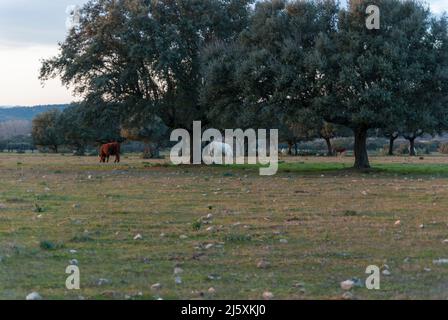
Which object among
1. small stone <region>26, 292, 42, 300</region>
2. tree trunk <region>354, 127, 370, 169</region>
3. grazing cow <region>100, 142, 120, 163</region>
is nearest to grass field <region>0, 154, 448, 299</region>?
small stone <region>26, 292, 42, 300</region>

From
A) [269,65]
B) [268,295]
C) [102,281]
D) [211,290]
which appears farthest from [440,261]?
[269,65]

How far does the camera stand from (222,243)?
12047 millimetres

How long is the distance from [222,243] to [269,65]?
78.9ft

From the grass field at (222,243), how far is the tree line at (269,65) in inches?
511

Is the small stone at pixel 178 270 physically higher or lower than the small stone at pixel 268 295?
higher

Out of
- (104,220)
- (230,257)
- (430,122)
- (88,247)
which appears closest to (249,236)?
(230,257)

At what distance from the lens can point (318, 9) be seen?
36.8m

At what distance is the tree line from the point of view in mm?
33875

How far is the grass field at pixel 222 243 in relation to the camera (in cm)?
875

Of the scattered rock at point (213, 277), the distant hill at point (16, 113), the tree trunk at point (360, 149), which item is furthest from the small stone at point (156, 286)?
the distant hill at point (16, 113)

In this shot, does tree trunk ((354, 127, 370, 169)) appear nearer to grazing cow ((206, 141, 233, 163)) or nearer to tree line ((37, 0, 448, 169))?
tree line ((37, 0, 448, 169))

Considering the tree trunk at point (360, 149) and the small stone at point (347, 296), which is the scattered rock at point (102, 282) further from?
the tree trunk at point (360, 149)

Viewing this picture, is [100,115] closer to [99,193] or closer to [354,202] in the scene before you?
[99,193]

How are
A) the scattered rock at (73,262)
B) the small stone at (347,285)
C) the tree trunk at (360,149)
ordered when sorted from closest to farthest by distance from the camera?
the small stone at (347,285)
the scattered rock at (73,262)
the tree trunk at (360,149)
